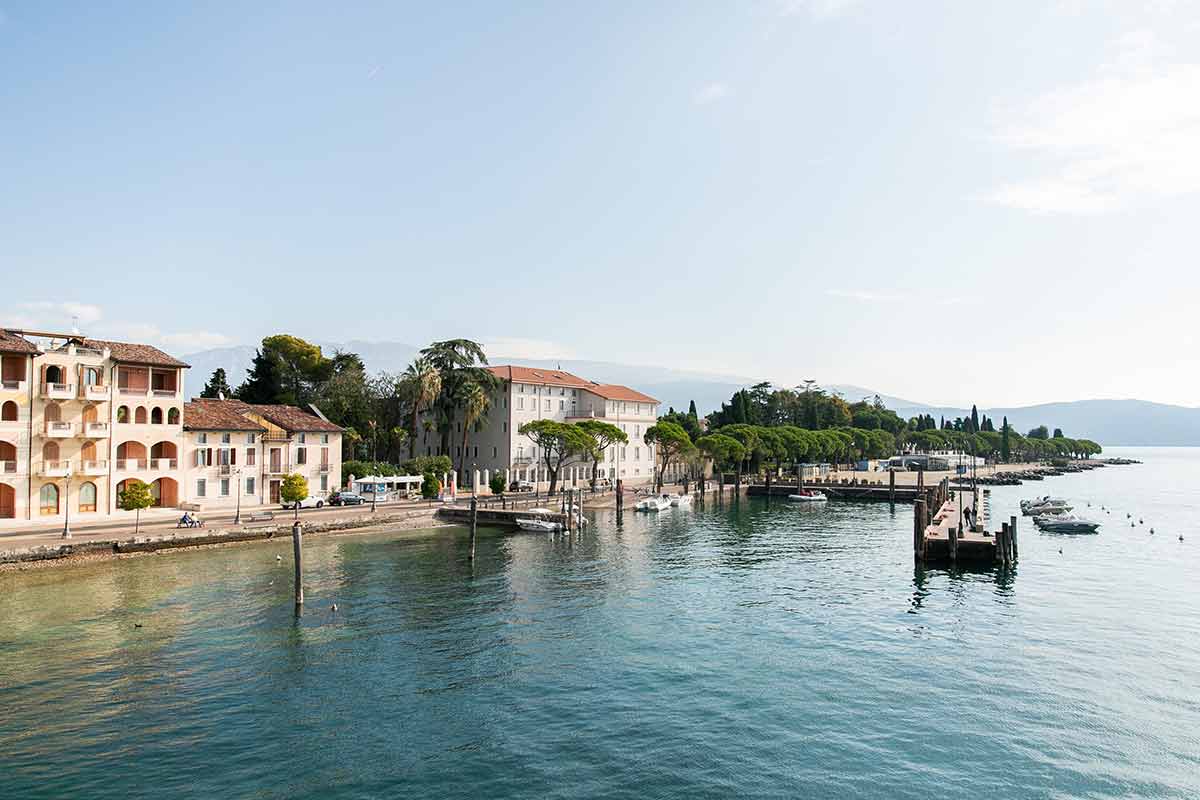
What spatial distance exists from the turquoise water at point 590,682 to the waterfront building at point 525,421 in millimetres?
51400

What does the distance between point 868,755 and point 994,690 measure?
8.12 metres

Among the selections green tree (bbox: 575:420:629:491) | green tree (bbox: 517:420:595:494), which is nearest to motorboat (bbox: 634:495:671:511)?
green tree (bbox: 517:420:595:494)

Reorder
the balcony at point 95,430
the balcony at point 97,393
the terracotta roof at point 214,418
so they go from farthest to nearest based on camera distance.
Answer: the terracotta roof at point 214,418, the balcony at point 97,393, the balcony at point 95,430

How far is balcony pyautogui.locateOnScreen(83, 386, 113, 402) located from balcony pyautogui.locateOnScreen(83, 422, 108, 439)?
1.82 metres

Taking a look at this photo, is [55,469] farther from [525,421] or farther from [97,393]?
[525,421]

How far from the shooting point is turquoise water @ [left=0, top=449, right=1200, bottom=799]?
20.5m

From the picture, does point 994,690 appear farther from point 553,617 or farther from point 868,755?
point 553,617

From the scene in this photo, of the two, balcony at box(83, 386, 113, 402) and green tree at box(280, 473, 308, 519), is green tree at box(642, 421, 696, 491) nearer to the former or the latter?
green tree at box(280, 473, 308, 519)

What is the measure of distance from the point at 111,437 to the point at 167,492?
22.6ft

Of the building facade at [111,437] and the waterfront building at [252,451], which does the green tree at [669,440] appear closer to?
the waterfront building at [252,451]

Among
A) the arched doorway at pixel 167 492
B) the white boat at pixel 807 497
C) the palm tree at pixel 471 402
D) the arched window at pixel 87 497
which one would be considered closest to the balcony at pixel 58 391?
the arched window at pixel 87 497

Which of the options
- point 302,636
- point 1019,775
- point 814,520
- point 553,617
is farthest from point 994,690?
point 814,520

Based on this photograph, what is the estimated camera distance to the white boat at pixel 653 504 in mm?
86756

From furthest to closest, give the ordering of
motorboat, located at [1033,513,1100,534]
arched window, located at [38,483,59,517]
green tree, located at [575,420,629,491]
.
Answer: green tree, located at [575,420,629,491]
motorboat, located at [1033,513,1100,534]
arched window, located at [38,483,59,517]
